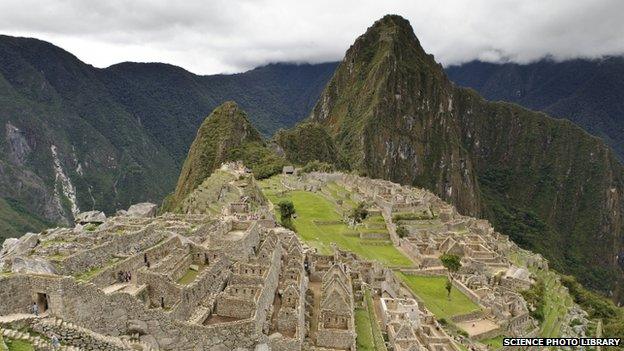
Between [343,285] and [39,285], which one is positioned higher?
[39,285]

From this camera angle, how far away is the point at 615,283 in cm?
19512

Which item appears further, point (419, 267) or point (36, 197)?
point (36, 197)

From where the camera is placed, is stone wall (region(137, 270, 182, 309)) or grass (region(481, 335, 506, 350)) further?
grass (region(481, 335, 506, 350))

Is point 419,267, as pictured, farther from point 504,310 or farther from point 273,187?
point 273,187

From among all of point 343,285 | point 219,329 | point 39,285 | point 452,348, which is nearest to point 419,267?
point 452,348

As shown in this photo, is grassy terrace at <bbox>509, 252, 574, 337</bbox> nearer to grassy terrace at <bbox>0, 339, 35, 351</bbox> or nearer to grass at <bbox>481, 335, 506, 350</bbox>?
grass at <bbox>481, 335, 506, 350</bbox>

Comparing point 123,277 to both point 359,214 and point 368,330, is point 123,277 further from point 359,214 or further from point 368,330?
point 359,214

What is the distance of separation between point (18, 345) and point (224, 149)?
395 ft

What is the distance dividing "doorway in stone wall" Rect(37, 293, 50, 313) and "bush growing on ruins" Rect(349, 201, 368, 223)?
54.0m

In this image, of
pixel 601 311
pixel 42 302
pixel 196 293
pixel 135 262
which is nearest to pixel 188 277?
pixel 196 293

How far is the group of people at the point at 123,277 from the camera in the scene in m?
20.7

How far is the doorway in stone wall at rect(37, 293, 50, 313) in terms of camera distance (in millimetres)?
16547

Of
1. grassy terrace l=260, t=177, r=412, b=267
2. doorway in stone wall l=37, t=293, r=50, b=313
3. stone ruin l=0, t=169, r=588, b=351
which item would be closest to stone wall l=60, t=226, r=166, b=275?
stone ruin l=0, t=169, r=588, b=351

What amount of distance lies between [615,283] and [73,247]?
215m
